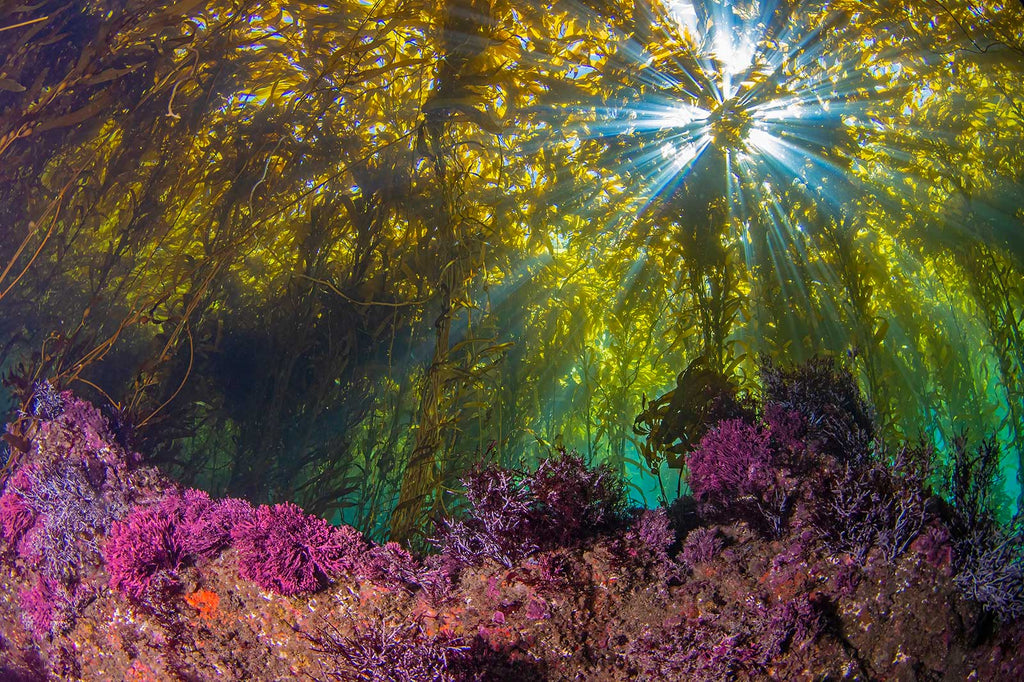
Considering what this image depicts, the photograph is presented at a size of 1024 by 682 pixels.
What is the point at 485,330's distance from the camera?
4539mm

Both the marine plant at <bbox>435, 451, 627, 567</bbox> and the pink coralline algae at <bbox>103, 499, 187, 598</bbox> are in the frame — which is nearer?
the marine plant at <bbox>435, 451, 627, 567</bbox>

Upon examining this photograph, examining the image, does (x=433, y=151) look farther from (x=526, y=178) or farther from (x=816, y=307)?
(x=816, y=307)

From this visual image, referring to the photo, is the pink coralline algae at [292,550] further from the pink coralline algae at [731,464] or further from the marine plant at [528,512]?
the pink coralline algae at [731,464]

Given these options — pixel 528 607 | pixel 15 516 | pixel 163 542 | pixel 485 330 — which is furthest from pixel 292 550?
pixel 485 330

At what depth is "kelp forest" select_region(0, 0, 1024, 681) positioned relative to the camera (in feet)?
5.43

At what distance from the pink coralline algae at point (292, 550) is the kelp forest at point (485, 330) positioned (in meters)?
0.02

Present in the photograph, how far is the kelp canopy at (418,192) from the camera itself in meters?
3.21

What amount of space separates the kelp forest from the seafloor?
13 mm

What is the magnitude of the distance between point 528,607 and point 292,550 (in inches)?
39.7

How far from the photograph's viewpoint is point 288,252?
13.9 ft

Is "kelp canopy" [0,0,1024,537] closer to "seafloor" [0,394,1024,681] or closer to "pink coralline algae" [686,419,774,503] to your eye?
"seafloor" [0,394,1024,681]

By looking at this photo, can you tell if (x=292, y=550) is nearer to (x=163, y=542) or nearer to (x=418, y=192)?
(x=163, y=542)

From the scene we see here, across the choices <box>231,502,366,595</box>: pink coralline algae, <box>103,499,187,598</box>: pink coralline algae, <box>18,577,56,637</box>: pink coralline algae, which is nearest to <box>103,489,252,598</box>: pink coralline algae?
<box>103,499,187,598</box>: pink coralline algae

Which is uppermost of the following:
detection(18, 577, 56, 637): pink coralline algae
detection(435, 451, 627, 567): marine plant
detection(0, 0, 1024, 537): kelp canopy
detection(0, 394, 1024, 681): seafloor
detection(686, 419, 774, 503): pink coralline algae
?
detection(0, 0, 1024, 537): kelp canopy
